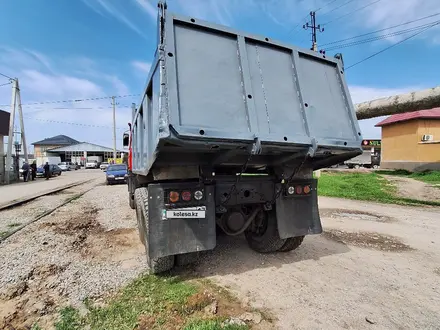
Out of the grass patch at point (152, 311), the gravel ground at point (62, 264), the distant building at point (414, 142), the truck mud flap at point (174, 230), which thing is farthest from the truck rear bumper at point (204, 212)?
the distant building at point (414, 142)

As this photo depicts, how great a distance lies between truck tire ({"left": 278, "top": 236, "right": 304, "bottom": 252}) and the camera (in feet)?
14.1

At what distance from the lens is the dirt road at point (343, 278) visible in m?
2.73

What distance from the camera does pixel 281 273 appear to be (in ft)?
12.2

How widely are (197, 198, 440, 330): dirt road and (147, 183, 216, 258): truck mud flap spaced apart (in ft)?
1.95

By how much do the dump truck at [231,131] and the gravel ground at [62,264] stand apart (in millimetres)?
779

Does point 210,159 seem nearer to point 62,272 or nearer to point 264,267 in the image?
point 264,267

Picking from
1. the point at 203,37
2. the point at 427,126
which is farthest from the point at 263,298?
the point at 427,126

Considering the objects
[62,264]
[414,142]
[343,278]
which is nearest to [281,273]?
[343,278]

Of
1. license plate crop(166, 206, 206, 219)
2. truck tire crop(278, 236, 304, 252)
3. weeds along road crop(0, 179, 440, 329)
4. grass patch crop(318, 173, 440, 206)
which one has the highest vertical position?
license plate crop(166, 206, 206, 219)

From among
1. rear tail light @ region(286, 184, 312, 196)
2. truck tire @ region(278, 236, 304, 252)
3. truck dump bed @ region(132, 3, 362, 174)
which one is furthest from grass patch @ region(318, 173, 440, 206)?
truck dump bed @ region(132, 3, 362, 174)

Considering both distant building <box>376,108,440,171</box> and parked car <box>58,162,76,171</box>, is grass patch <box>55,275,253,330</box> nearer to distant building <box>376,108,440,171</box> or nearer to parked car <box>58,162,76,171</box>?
distant building <box>376,108,440,171</box>

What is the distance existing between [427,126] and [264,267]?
22448mm

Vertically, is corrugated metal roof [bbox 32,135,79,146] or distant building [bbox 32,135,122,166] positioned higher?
corrugated metal roof [bbox 32,135,79,146]

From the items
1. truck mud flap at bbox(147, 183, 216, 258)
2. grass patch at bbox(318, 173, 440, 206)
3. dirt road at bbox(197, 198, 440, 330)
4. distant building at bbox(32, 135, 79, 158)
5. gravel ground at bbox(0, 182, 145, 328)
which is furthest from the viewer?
distant building at bbox(32, 135, 79, 158)
